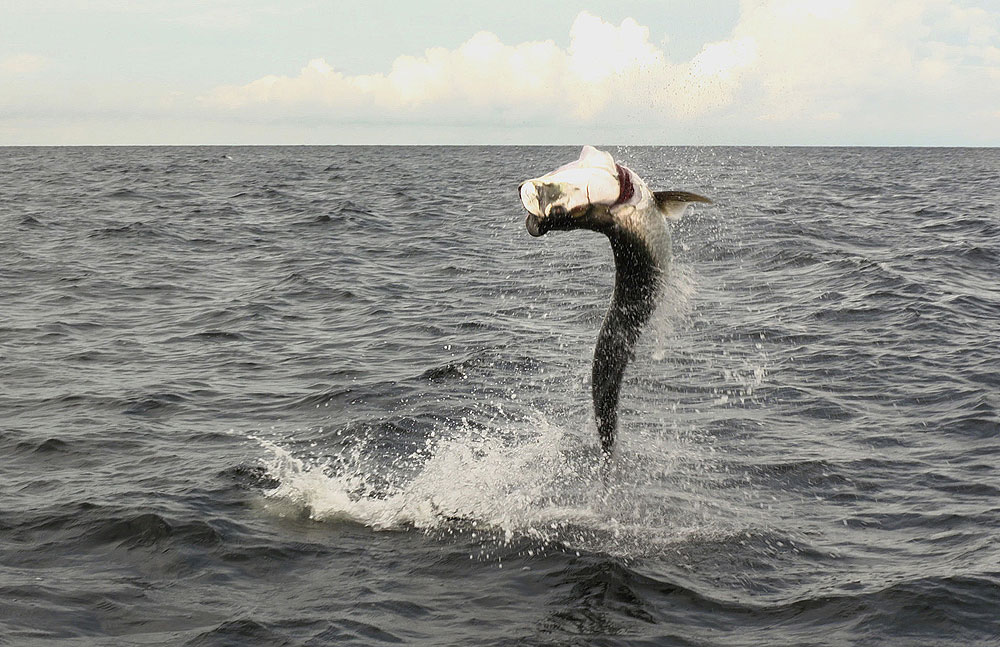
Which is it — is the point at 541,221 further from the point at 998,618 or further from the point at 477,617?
the point at 998,618

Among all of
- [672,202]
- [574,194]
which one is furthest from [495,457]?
[574,194]

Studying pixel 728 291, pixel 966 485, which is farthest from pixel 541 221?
pixel 728 291

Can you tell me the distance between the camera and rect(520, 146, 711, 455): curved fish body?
579 centimetres

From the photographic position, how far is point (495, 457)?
397 inches

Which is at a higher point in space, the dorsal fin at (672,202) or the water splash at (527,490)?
the dorsal fin at (672,202)

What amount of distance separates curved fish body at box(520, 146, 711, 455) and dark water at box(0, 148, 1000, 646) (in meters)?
0.45

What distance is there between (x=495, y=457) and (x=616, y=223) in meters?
4.33

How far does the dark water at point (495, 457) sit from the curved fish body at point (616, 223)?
0.45m

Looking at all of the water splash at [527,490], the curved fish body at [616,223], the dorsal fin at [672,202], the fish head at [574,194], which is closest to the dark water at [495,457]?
the water splash at [527,490]

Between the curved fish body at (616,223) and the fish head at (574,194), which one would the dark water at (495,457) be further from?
the fish head at (574,194)

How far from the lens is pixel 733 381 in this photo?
1287 cm

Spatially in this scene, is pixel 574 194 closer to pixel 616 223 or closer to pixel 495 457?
pixel 616 223

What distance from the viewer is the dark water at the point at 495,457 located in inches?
278

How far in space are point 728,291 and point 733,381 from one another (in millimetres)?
5433
